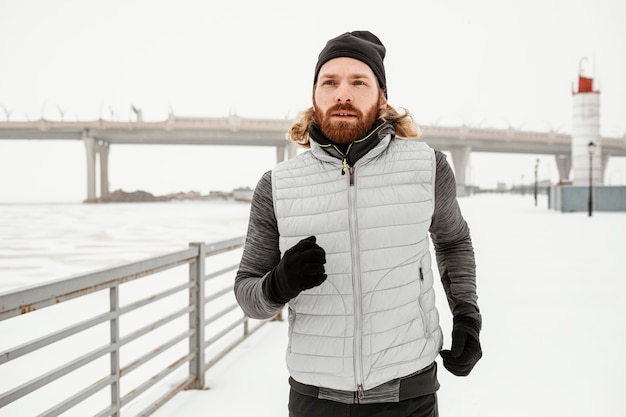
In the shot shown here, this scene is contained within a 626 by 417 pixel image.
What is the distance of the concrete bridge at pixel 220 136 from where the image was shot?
6694 centimetres

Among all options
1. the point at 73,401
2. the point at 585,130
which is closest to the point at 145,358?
the point at 73,401

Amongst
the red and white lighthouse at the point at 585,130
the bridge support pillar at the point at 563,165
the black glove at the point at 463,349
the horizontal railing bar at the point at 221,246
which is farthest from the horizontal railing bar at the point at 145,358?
the bridge support pillar at the point at 563,165

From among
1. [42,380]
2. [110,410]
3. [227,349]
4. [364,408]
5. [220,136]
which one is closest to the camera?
[364,408]

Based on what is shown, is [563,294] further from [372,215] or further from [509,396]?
[372,215]

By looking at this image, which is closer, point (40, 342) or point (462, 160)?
point (40, 342)

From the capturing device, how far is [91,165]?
66500 mm

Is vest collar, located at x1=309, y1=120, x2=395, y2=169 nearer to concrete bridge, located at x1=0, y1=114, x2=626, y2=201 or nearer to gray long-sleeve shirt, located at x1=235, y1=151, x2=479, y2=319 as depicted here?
gray long-sleeve shirt, located at x1=235, y1=151, x2=479, y2=319

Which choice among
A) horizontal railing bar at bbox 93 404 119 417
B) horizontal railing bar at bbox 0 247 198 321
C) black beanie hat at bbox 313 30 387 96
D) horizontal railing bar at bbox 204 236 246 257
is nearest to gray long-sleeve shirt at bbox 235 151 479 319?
black beanie hat at bbox 313 30 387 96

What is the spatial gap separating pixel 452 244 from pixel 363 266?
424 mm

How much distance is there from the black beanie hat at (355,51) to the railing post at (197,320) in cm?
299

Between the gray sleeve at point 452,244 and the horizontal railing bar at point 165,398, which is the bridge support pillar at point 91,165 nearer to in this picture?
the horizontal railing bar at point 165,398

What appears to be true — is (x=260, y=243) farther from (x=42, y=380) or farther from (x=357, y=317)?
(x=42, y=380)

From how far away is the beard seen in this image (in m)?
1.83

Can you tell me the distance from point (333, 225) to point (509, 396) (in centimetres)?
333
